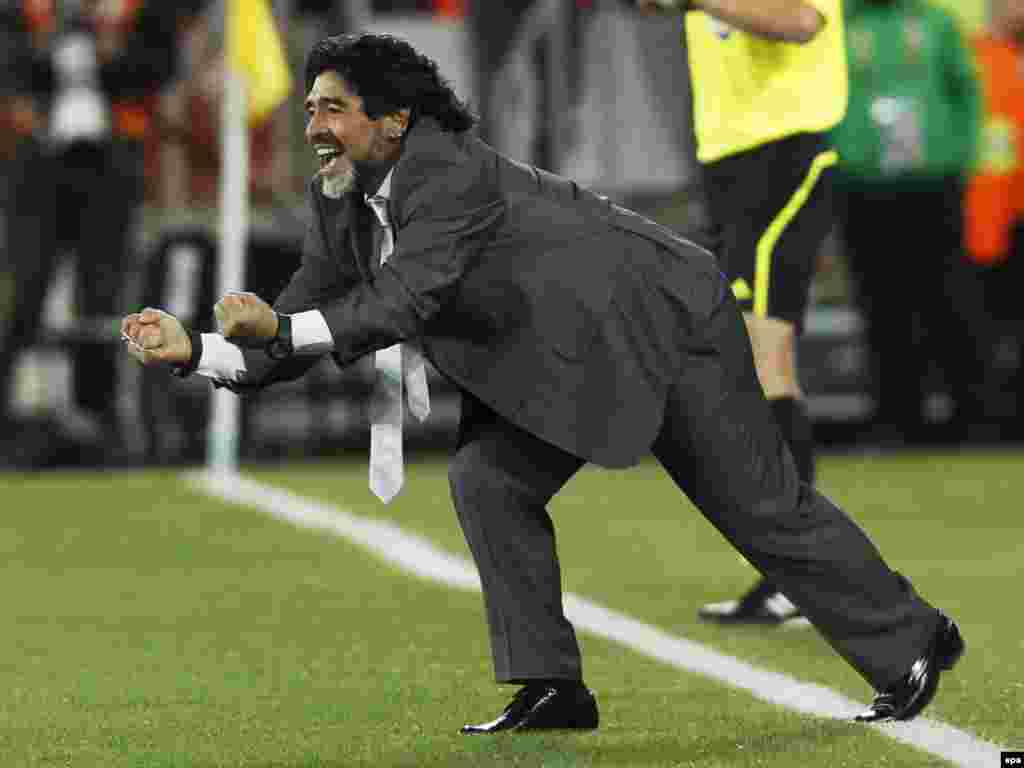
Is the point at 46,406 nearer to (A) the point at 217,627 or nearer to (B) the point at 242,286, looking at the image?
(B) the point at 242,286

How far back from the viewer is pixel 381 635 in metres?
8.40

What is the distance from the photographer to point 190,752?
6332mm

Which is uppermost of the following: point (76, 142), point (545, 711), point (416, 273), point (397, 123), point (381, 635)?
point (397, 123)

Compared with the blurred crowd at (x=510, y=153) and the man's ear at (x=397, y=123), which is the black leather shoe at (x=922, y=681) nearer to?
the man's ear at (x=397, y=123)

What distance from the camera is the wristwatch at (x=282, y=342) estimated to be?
5961 millimetres

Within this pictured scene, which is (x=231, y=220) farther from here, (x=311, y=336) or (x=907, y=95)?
(x=311, y=336)

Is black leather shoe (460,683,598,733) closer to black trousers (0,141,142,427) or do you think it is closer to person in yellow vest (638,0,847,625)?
person in yellow vest (638,0,847,625)

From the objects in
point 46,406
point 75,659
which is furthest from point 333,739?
point 46,406

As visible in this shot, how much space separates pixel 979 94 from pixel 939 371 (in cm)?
185

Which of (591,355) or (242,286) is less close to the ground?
(591,355)

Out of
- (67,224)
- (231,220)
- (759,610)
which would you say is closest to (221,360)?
(759,610)

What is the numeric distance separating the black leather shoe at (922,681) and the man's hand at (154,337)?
1.79 meters

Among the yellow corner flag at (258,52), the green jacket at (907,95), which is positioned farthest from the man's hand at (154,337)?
the green jacket at (907,95)

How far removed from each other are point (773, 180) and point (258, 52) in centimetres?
576
